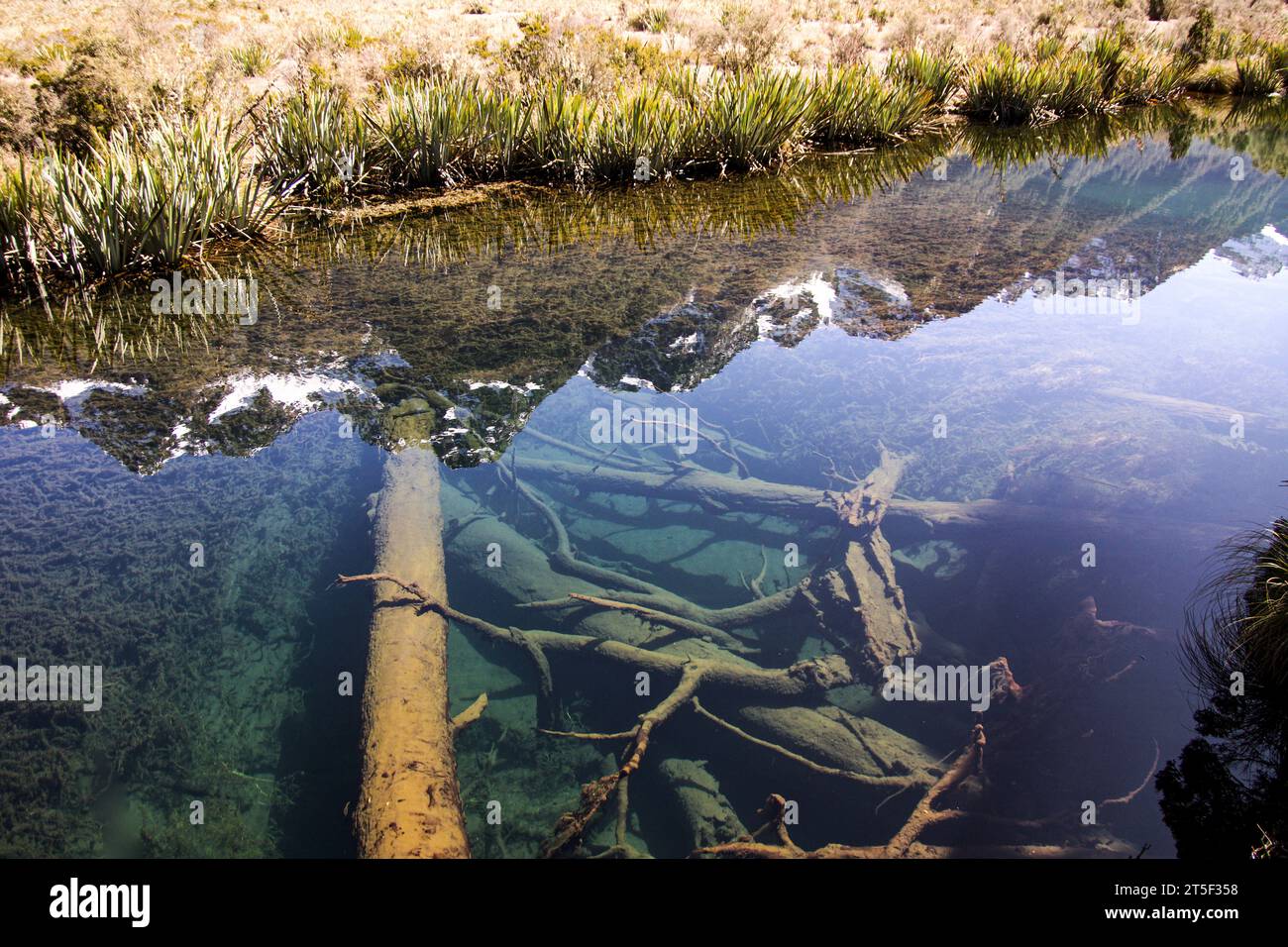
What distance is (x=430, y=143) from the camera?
31.1 ft

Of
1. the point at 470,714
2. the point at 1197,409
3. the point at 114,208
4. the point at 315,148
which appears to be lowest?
the point at 470,714

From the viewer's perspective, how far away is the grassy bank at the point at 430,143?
6.87m

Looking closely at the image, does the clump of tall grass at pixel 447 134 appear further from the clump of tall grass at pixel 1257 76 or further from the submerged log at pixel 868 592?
Answer: the clump of tall grass at pixel 1257 76

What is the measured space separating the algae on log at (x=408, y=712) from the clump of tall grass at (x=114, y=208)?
4664 mm

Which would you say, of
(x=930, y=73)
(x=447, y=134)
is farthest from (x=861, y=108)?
(x=447, y=134)

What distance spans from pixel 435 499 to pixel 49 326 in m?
4.34

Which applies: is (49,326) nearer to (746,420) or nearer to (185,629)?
(185,629)

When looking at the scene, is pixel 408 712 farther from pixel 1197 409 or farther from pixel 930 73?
pixel 930 73

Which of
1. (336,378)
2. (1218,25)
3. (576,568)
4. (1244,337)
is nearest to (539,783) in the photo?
(576,568)

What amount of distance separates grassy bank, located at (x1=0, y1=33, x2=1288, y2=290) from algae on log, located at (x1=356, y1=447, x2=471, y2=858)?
4852mm

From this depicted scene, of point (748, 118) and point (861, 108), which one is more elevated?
point (861, 108)

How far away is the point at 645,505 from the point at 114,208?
5.74 m

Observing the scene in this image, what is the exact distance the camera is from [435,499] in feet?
14.5

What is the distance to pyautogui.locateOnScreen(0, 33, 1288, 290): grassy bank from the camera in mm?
6871
